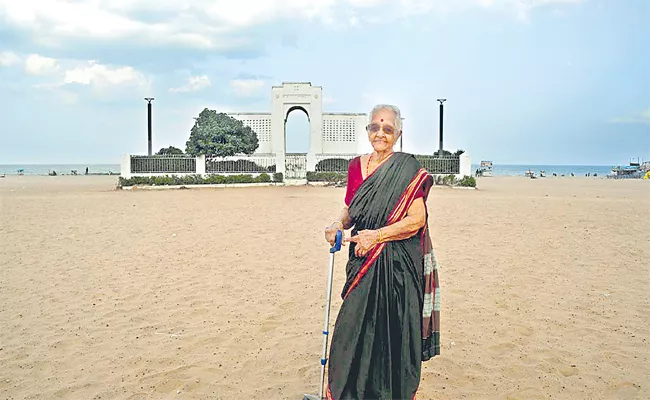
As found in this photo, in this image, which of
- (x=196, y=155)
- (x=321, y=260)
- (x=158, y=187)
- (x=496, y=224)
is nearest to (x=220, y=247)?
(x=321, y=260)

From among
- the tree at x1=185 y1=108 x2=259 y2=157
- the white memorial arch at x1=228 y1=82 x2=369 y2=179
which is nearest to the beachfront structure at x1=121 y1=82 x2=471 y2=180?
the white memorial arch at x1=228 y1=82 x2=369 y2=179

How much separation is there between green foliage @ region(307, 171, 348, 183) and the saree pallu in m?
23.5

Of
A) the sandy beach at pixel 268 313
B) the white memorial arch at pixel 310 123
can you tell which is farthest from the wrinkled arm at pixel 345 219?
the white memorial arch at pixel 310 123

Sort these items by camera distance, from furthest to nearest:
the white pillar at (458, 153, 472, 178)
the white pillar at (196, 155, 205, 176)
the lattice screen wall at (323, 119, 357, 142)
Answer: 1. the lattice screen wall at (323, 119, 357, 142)
2. the white pillar at (196, 155, 205, 176)
3. the white pillar at (458, 153, 472, 178)

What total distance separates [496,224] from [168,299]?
758cm

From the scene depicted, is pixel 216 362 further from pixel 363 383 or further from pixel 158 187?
pixel 158 187

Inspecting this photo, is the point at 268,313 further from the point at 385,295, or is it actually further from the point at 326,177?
the point at 326,177

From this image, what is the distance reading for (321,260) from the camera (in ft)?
24.0

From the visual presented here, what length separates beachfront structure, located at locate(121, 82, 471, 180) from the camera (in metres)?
25.7

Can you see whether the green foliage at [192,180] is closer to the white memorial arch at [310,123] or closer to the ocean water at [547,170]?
the white memorial arch at [310,123]

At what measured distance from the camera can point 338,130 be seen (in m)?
35.4

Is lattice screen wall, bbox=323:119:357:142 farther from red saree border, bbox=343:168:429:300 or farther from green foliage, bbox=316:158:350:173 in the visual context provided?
red saree border, bbox=343:168:429:300

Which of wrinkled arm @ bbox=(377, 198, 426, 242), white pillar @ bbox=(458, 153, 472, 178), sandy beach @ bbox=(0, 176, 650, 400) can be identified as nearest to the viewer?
wrinkled arm @ bbox=(377, 198, 426, 242)

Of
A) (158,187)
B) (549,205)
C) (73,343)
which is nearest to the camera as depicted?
(73,343)
